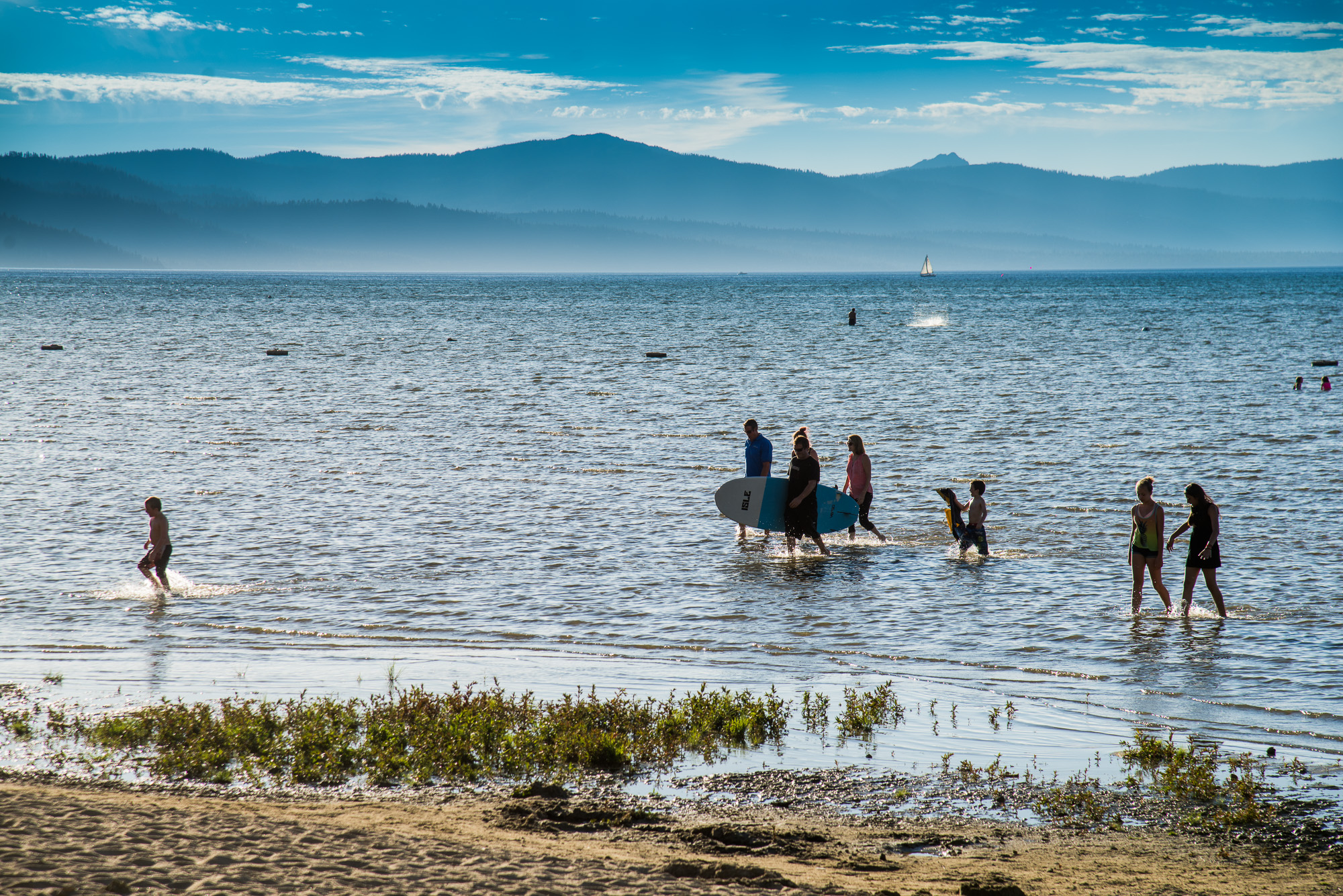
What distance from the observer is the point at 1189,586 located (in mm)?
14633

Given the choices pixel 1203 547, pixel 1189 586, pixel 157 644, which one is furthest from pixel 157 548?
pixel 1203 547

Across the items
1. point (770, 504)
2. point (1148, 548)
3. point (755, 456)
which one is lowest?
point (770, 504)

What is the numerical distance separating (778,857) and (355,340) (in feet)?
258

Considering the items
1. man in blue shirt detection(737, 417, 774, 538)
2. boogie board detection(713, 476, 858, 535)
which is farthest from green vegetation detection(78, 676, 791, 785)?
man in blue shirt detection(737, 417, 774, 538)

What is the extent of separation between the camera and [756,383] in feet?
167

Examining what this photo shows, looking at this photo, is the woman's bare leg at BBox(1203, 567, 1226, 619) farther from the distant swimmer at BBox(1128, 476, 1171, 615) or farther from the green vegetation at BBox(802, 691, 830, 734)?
the green vegetation at BBox(802, 691, 830, 734)

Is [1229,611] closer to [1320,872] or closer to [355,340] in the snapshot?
[1320,872]

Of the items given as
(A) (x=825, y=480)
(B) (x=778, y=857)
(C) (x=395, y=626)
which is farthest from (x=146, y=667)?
(A) (x=825, y=480)

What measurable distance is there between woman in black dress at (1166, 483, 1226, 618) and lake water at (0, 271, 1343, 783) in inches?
14.4

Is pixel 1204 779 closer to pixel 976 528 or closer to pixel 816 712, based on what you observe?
pixel 816 712

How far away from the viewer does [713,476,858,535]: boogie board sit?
64.0ft

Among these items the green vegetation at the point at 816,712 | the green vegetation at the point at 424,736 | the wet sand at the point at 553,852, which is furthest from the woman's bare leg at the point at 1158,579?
the wet sand at the point at 553,852

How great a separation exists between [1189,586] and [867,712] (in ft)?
20.3

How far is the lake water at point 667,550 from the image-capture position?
12.2 metres
